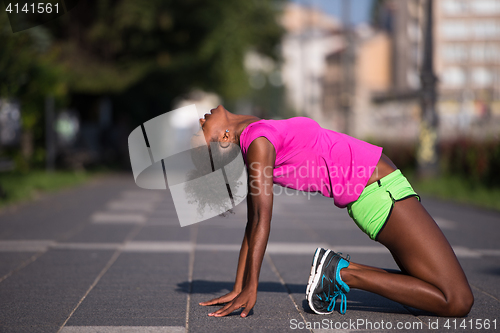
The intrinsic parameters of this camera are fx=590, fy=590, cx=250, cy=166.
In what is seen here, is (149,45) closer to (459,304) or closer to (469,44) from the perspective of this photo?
(459,304)

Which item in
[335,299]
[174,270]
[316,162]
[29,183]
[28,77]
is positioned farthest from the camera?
[29,183]

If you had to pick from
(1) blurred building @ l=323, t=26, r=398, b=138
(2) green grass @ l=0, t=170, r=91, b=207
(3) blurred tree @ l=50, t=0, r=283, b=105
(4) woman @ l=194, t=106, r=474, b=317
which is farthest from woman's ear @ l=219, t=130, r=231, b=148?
(1) blurred building @ l=323, t=26, r=398, b=138

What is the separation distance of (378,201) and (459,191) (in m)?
10.8

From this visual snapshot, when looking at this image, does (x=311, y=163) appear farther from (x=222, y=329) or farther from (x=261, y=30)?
(x=261, y=30)

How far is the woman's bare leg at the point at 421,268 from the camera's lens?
3.57m

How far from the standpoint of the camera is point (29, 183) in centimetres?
1395

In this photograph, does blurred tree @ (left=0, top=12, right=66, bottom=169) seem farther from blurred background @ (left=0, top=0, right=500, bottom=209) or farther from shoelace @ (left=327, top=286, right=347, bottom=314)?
shoelace @ (left=327, top=286, right=347, bottom=314)

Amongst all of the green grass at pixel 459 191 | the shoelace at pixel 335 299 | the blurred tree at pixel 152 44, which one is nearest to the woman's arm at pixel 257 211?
the shoelace at pixel 335 299

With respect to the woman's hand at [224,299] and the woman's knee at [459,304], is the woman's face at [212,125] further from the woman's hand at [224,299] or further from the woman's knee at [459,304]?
the woman's knee at [459,304]

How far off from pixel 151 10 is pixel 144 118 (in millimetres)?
7887

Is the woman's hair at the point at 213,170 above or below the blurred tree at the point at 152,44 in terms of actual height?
below

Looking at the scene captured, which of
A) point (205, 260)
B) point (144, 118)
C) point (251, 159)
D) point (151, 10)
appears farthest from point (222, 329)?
point (144, 118)

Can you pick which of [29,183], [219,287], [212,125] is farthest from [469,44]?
[212,125]

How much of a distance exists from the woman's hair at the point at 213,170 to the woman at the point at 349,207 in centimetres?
3
